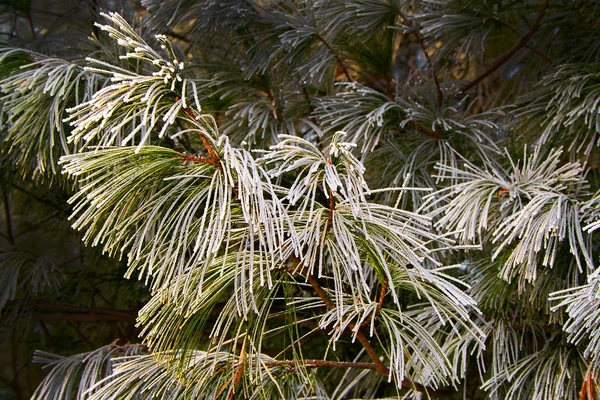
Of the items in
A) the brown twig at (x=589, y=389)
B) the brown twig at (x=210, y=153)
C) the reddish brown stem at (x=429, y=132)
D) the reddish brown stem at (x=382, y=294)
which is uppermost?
the reddish brown stem at (x=429, y=132)

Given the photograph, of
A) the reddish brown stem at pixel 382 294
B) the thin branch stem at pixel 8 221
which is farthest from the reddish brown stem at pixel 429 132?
the thin branch stem at pixel 8 221

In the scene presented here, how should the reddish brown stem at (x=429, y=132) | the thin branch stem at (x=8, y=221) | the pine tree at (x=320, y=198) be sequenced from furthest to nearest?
the thin branch stem at (x=8, y=221), the reddish brown stem at (x=429, y=132), the pine tree at (x=320, y=198)

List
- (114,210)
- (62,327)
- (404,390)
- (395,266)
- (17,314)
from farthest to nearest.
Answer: (62,327) → (17,314) → (404,390) → (395,266) → (114,210)

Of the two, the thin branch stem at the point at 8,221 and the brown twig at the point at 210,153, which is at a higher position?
the brown twig at the point at 210,153

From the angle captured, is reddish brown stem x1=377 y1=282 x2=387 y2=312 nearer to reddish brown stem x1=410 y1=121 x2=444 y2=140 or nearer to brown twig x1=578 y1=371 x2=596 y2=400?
brown twig x1=578 y1=371 x2=596 y2=400

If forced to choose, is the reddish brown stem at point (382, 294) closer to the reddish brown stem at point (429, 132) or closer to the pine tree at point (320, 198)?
the pine tree at point (320, 198)

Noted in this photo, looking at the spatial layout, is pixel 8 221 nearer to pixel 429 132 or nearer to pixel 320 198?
pixel 320 198

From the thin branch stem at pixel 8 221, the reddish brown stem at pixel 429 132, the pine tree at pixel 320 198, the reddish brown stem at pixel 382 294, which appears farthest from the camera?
the thin branch stem at pixel 8 221

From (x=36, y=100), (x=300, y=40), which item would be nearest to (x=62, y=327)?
(x=36, y=100)

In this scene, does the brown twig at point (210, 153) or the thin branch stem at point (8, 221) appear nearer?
the brown twig at point (210, 153)

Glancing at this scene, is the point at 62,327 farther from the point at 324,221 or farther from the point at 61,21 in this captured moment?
the point at 324,221
